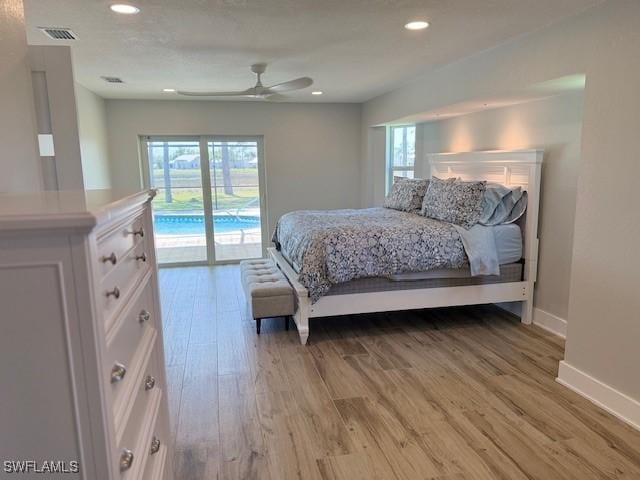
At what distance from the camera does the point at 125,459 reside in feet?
3.39

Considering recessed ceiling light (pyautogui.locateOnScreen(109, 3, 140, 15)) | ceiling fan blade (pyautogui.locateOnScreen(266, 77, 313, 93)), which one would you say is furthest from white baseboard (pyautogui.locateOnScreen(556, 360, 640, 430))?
recessed ceiling light (pyautogui.locateOnScreen(109, 3, 140, 15))

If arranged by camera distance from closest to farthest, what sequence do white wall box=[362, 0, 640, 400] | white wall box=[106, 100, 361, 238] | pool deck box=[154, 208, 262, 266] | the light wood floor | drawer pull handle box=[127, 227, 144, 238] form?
drawer pull handle box=[127, 227, 144, 238] < the light wood floor < white wall box=[362, 0, 640, 400] < white wall box=[106, 100, 361, 238] < pool deck box=[154, 208, 262, 266]

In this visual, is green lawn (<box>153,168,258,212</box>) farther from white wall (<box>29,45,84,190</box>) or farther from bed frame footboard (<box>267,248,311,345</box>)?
white wall (<box>29,45,84,190</box>)

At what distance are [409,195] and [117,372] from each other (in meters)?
4.17

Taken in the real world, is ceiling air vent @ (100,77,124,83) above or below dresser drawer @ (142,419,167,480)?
above

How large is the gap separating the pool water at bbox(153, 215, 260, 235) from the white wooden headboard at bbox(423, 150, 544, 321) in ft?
11.3

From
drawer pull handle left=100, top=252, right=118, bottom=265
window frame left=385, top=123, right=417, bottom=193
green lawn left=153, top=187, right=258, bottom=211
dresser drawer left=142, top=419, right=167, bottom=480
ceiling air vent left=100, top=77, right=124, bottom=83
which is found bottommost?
dresser drawer left=142, top=419, right=167, bottom=480

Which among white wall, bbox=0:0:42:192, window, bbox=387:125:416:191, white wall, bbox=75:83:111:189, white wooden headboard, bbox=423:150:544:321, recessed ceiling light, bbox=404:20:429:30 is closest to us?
white wall, bbox=0:0:42:192

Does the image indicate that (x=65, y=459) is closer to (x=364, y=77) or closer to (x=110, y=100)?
(x=364, y=77)

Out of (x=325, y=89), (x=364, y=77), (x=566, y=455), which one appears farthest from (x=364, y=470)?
(x=325, y=89)

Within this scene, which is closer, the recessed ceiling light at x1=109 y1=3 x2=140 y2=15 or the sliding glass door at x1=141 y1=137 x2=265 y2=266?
the recessed ceiling light at x1=109 y1=3 x2=140 y2=15

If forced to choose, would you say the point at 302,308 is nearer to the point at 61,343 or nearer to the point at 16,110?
the point at 16,110

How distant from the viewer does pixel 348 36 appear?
3.06 meters

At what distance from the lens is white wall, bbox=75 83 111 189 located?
4.68 m
